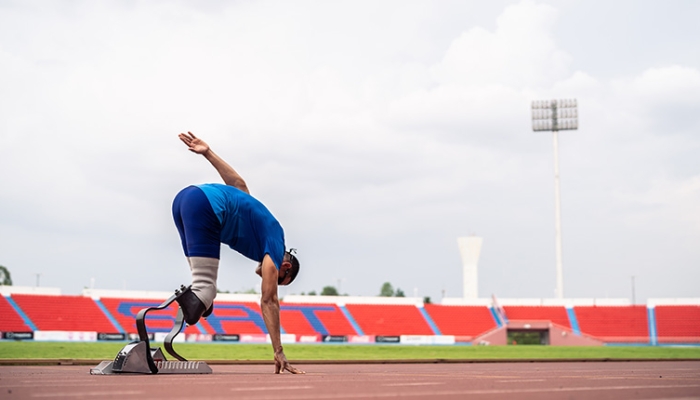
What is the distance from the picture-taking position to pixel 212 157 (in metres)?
8.92

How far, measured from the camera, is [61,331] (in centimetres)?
4972

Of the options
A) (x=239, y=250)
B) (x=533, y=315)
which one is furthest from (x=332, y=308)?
(x=239, y=250)

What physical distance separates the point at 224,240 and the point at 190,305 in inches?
33.7

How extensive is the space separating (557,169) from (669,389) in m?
63.4

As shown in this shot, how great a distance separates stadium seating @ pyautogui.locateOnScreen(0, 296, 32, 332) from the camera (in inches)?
1903

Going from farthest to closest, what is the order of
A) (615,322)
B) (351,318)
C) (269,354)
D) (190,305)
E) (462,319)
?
(462,319)
(615,322)
(351,318)
(269,354)
(190,305)

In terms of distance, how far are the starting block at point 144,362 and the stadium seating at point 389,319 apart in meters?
52.4

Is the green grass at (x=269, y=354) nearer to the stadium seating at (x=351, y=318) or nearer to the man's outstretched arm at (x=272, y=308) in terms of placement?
the man's outstretched arm at (x=272, y=308)

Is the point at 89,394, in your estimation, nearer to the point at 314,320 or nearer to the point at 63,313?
the point at 63,313

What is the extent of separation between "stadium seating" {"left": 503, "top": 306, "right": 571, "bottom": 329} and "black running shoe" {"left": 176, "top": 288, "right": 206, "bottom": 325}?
61051 millimetres

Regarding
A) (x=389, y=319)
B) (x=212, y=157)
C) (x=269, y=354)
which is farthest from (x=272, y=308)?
(x=389, y=319)

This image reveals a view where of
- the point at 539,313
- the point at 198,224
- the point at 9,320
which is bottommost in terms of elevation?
the point at 9,320

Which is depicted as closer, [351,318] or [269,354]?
[269,354]

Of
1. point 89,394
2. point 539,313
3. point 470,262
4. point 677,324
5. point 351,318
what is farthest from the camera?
point 470,262
